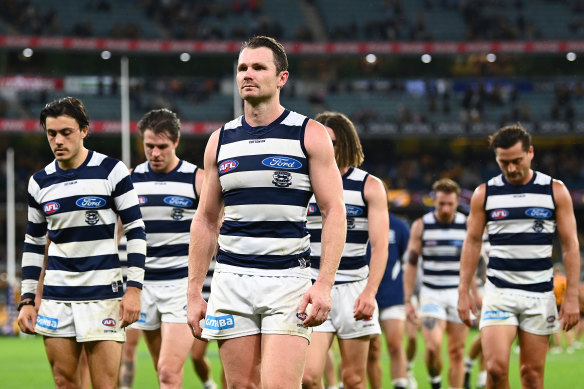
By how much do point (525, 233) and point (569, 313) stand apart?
0.69 meters

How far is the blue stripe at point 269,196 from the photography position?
4.74 metres

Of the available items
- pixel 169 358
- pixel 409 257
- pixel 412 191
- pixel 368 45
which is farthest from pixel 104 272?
pixel 368 45

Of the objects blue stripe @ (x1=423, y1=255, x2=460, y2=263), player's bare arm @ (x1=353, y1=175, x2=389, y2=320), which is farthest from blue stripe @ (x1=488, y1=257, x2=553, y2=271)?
blue stripe @ (x1=423, y1=255, x2=460, y2=263)

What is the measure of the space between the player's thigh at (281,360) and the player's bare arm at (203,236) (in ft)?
1.36

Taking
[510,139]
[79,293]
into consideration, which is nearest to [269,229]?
[79,293]

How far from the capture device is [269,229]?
476 centimetres

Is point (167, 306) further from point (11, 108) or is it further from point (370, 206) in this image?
point (11, 108)

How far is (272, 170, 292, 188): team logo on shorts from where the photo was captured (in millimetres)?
4746

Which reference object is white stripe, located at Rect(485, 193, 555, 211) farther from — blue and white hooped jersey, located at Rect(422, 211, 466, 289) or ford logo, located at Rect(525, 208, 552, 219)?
blue and white hooped jersey, located at Rect(422, 211, 466, 289)

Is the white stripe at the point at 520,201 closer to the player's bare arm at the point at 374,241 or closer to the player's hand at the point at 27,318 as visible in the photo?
the player's bare arm at the point at 374,241

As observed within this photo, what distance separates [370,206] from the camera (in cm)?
722

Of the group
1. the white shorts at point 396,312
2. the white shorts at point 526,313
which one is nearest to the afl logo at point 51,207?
the white shorts at point 526,313

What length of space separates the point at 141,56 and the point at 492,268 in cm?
3687

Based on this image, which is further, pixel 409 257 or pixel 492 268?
pixel 409 257
